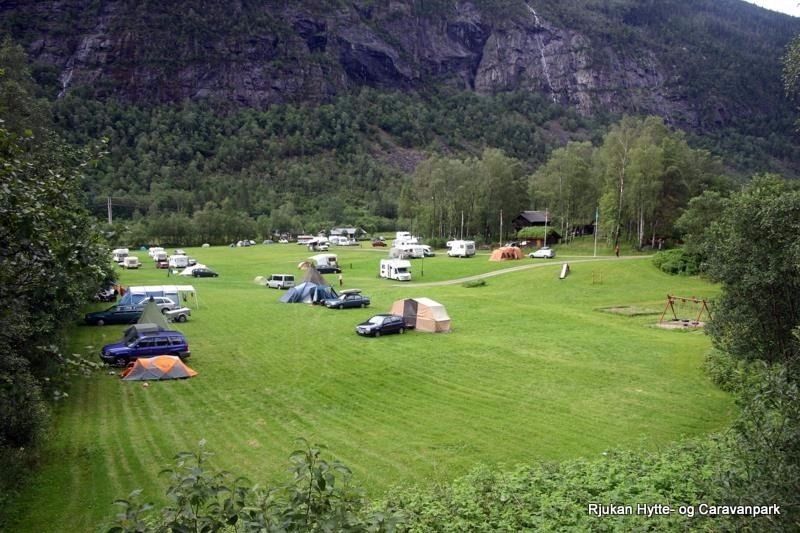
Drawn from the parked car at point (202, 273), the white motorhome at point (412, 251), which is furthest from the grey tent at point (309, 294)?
the white motorhome at point (412, 251)

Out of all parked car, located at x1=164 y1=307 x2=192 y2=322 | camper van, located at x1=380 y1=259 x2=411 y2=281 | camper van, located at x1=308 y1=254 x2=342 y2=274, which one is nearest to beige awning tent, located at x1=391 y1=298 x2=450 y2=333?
parked car, located at x1=164 y1=307 x2=192 y2=322

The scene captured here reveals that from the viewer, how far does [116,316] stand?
3331cm

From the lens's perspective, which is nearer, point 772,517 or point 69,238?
point 772,517

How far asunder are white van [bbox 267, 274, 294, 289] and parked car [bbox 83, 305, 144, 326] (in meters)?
16.9

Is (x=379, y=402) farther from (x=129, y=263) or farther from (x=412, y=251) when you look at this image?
(x=129, y=263)

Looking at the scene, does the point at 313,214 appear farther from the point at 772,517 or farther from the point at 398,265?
the point at 772,517

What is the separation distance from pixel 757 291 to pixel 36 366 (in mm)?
23237

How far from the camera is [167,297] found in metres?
36.1

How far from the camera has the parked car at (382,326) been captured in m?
29.9

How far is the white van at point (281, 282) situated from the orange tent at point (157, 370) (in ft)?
87.8

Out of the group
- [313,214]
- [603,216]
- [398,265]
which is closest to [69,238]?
[398,265]

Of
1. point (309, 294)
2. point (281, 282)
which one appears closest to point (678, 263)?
point (309, 294)

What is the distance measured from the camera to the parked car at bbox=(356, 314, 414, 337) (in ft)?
98.0

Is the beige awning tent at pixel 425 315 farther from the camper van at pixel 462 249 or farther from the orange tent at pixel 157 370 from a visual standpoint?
the camper van at pixel 462 249
